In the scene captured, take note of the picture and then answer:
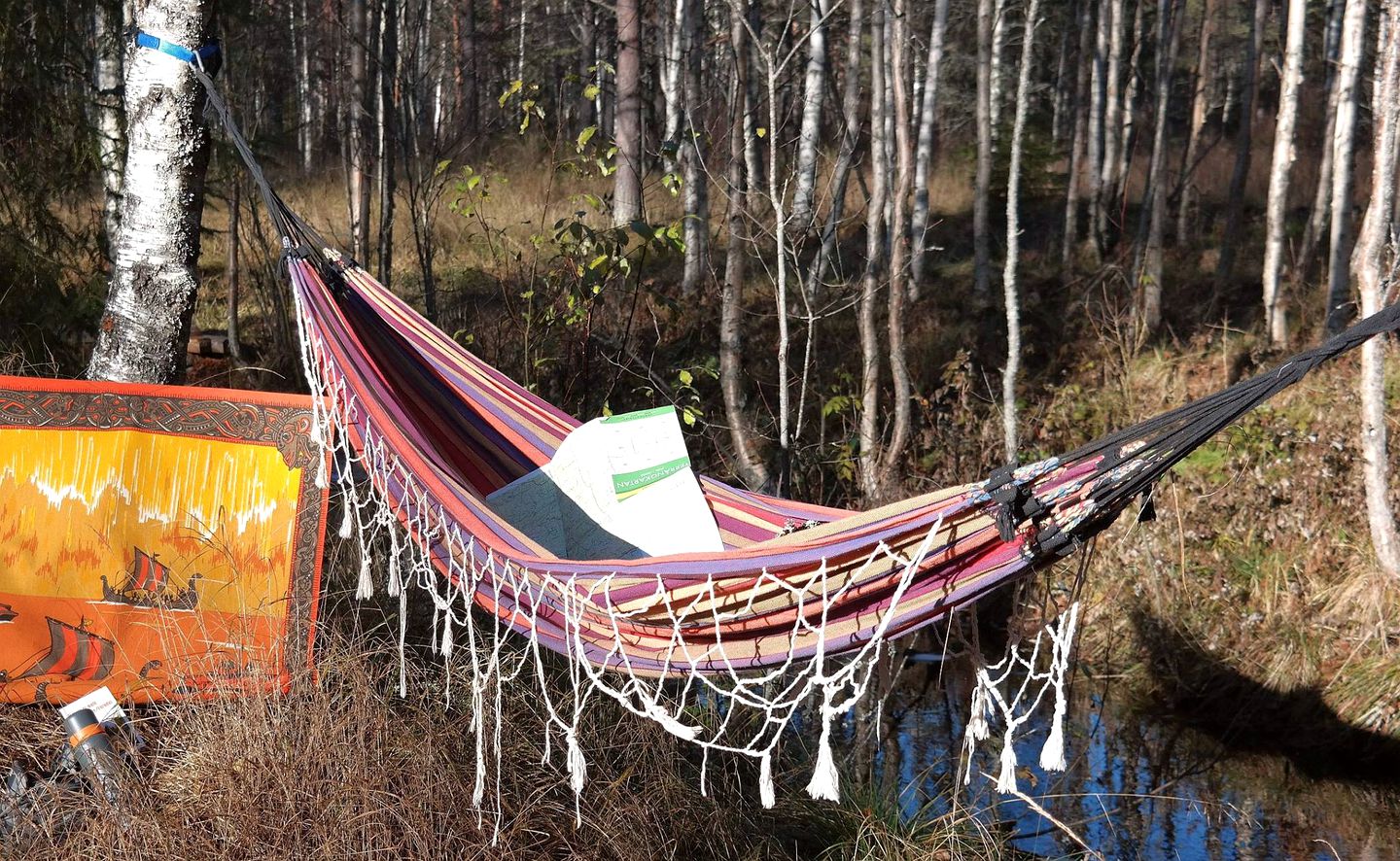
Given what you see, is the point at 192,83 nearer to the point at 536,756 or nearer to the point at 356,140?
the point at 536,756

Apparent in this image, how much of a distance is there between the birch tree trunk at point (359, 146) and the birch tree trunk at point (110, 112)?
3.68ft

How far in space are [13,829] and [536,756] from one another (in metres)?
0.99

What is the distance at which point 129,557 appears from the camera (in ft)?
8.31

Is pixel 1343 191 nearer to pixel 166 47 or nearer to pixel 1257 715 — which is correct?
pixel 1257 715

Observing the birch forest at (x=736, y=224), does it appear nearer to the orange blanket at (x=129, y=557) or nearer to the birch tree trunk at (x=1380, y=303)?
the birch tree trunk at (x=1380, y=303)

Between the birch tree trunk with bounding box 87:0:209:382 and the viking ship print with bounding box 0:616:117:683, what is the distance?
2.23 ft

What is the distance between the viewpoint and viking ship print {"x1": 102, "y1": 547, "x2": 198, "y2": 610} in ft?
8.28

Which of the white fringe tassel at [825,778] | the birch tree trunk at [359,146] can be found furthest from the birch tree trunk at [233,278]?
the white fringe tassel at [825,778]

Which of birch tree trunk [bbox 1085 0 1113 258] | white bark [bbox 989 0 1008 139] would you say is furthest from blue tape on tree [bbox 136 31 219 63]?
white bark [bbox 989 0 1008 139]

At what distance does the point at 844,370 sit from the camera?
641 cm

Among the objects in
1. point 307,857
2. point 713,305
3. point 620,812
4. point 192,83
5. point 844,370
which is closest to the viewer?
point 307,857

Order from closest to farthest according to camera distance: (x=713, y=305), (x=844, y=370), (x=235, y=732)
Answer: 1. (x=235, y=732)
2. (x=844, y=370)
3. (x=713, y=305)

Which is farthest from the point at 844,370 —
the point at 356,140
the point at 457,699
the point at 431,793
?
the point at 431,793

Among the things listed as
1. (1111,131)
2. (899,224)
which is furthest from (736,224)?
(1111,131)
